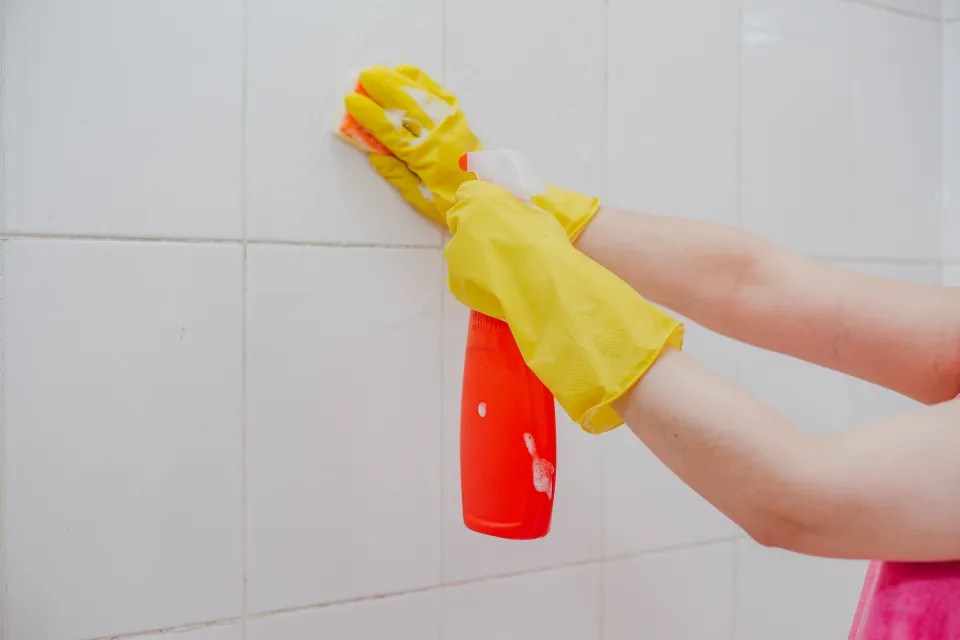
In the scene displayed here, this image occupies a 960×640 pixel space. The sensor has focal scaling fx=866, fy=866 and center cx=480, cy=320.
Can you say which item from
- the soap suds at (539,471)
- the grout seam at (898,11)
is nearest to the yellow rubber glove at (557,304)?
the soap suds at (539,471)

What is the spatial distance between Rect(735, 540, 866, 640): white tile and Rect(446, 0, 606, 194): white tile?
567 millimetres

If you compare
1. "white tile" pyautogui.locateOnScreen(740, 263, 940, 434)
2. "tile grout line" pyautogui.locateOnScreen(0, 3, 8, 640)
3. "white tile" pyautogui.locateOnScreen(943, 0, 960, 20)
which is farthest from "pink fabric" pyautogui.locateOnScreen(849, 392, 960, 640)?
"white tile" pyautogui.locateOnScreen(943, 0, 960, 20)

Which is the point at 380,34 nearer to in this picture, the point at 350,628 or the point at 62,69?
the point at 62,69

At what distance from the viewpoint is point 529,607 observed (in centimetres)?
99

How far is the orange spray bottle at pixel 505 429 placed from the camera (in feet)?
2.51

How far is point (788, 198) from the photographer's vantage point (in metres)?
1.19

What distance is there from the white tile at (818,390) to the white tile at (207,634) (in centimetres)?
70

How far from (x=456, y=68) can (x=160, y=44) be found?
30 cm

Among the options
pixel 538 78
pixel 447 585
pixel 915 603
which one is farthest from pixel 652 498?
pixel 538 78

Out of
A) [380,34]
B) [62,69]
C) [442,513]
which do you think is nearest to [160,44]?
[62,69]

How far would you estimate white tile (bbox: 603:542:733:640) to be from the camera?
3.44 feet

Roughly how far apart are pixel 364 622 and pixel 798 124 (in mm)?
862

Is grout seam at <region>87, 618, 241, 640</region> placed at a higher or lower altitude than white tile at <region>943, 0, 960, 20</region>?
lower

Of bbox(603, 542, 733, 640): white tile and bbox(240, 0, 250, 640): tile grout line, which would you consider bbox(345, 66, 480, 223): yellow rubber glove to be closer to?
bbox(240, 0, 250, 640): tile grout line
